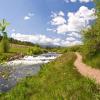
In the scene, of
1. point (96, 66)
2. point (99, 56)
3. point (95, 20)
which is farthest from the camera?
point (95, 20)

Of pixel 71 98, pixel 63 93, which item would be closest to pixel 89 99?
pixel 71 98

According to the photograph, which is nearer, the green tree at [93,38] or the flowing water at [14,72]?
the flowing water at [14,72]

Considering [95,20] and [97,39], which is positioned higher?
[95,20]

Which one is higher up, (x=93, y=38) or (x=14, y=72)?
(x=93, y=38)

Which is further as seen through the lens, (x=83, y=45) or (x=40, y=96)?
(x=83, y=45)

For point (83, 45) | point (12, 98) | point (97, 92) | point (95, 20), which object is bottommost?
point (12, 98)

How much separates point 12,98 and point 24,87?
116 inches

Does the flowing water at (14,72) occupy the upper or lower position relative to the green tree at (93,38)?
lower

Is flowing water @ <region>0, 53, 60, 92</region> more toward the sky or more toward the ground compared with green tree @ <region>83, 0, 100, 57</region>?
more toward the ground

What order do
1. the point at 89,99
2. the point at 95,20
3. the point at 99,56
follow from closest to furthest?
the point at 89,99 → the point at 99,56 → the point at 95,20

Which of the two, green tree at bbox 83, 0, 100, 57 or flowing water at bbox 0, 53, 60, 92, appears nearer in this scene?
flowing water at bbox 0, 53, 60, 92

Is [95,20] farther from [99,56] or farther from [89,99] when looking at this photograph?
[89,99]

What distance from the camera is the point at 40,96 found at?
19.1 metres

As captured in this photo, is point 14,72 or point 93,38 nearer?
point 93,38
